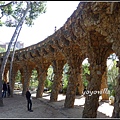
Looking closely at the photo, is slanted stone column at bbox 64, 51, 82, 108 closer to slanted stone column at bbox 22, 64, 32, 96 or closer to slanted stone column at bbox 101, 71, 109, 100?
slanted stone column at bbox 101, 71, 109, 100

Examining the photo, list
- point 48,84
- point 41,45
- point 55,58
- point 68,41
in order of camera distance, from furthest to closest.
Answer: point 48,84 < point 41,45 < point 55,58 < point 68,41

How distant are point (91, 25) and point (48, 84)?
1774 centimetres

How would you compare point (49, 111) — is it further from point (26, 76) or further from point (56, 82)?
point (26, 76)

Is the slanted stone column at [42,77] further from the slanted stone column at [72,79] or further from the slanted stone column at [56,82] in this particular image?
the slanted stone column at [72,79]

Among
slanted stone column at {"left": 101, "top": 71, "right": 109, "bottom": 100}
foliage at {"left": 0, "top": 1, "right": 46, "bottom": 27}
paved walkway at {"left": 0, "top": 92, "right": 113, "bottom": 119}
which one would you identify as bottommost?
paved walkway at {"left": 0, "top": 92, "right": 113, "bottom": 119}

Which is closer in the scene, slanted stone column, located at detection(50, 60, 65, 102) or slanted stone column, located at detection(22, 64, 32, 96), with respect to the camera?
slanted stone column, located at detection(50, 60, 65, 102)

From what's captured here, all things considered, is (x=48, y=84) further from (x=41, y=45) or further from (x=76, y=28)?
(x=76, y=28)

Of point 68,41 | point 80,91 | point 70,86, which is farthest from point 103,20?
point 80,91

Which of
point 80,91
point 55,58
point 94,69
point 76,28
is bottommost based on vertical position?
point 80,91

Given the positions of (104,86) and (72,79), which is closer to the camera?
(72,79)

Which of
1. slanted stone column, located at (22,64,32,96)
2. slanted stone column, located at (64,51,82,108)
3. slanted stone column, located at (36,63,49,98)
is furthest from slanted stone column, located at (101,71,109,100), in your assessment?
slanted stone column, located at (22,64,32,96)

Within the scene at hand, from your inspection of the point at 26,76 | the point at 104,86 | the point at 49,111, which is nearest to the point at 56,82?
the point at 104,86

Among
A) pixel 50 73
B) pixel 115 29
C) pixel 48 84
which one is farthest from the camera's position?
pixel 50 73

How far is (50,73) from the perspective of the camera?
32438mm
